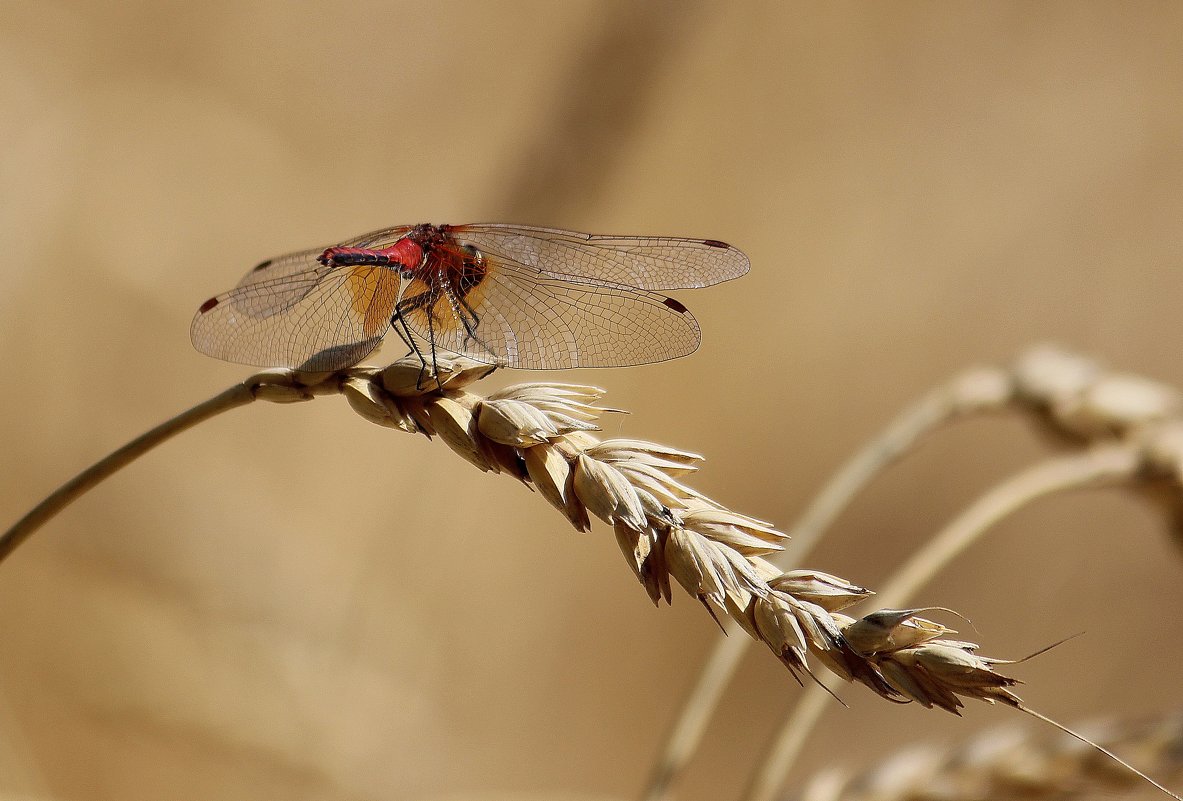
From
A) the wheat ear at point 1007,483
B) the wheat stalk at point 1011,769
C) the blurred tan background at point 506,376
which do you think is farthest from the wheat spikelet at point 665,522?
the blurred tan background at point 506,376

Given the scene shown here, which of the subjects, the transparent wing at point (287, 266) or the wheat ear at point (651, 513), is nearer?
the wheat ear at point (651, 513)

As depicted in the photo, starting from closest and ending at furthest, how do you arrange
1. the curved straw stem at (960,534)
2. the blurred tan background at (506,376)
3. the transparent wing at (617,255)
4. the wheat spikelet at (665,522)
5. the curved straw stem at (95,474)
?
1. the wheat spikelet at (665,522)
2. the curved straw stem at (95,474)
3. the curved straw stem at (960,534)
4. the transparent wing at (617,255)
5. the blurred tan background at (506,376)

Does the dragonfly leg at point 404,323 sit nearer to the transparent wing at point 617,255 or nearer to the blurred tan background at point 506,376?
the transparent wing at point 617,255

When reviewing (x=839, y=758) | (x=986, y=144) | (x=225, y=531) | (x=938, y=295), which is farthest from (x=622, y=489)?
(x=986, y=144)

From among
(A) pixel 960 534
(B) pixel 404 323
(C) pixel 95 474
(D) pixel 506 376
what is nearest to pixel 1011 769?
(A) pixel 960 534

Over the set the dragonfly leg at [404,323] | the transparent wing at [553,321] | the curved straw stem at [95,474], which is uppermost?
the transparent wing at [553,321]

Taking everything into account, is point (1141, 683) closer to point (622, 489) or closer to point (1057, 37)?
point (1057, 37)

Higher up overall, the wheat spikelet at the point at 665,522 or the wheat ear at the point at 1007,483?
the wheat ear at the point at 1007,483

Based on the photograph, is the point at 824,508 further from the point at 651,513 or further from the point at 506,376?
the point at 506,376

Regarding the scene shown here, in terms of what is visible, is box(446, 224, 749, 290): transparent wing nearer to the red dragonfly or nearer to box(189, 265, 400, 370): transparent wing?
the red dragonfly
